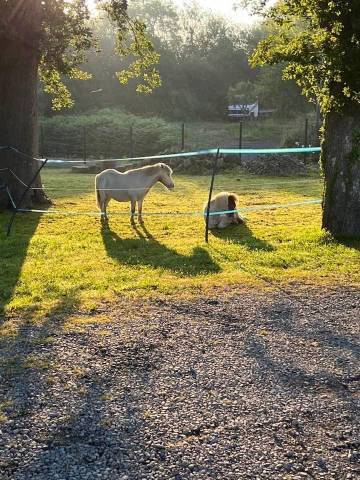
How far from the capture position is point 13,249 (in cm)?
847

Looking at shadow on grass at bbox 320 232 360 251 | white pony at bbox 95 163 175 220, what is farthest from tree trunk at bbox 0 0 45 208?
shadow on grass at bbox 320 232 360 251

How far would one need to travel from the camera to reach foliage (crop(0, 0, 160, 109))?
1155cm

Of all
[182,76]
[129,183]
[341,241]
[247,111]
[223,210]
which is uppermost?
[182,76]

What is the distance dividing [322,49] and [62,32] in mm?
7778

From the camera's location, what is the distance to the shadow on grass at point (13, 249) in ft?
20.8

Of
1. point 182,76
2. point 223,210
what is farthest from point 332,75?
point 182,76

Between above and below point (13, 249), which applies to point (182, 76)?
above

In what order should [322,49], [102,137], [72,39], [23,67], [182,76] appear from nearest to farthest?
[322,49] → [23,67] → [72,39] → [102,137] → [182,76]

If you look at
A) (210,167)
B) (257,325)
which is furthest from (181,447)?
(210,167)

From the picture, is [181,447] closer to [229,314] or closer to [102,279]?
[229,314]

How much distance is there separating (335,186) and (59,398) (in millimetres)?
6331

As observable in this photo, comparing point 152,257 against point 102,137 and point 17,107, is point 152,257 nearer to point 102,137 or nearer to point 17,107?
point 17,107

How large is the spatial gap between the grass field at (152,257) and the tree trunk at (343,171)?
394 mm

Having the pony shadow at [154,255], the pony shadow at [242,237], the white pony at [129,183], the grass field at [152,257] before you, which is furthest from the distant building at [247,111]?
the pony shadow at [154,255]
